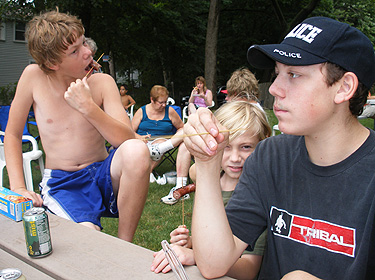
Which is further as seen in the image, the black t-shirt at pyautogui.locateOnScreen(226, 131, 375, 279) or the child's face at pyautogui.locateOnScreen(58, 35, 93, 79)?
the child's face at pyautogui.locateOnScreen(58, 35, 93, 79)

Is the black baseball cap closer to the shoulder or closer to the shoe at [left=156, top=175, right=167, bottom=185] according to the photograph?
the shoulder

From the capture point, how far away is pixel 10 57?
1027 inches

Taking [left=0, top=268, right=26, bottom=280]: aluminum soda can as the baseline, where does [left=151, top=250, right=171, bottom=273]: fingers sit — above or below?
below

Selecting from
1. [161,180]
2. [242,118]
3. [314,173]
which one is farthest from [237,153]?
[161,180]

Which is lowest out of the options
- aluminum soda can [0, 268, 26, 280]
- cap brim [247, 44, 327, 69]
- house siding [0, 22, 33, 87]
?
house siding [0, 22, 33, 87]

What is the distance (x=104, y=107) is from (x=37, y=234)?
1397 millimetres

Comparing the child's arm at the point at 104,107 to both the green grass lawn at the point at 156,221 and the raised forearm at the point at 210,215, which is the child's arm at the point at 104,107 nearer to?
the raised forearm at the point at 210,215

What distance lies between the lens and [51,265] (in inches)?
44.1

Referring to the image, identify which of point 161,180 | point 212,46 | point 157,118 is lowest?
point 161,180

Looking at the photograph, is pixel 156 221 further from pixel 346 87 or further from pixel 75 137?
pixel 346 87

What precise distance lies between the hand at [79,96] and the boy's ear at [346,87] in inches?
54.1

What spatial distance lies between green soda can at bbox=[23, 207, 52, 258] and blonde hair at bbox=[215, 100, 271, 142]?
42.9 inches

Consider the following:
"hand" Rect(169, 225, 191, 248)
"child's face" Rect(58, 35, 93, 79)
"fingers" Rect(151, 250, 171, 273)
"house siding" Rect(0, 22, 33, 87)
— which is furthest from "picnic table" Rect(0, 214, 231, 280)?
"house siding" Rect(0, 22, 33, 87)

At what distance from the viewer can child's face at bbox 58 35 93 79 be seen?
7.24ft
